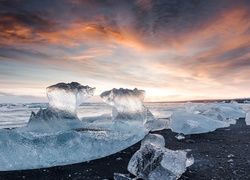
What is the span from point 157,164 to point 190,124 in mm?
3474

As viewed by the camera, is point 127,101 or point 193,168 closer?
point 193,168

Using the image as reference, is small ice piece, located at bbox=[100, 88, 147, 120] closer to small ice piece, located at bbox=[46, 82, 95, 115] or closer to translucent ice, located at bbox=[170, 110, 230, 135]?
small ice piece, located at bbox=[46, 82, 95, 115]

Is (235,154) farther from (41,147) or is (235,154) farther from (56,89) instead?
(56,89)

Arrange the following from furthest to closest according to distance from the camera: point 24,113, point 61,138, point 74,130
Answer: point 24,113 → point 74,130 → point 61,138

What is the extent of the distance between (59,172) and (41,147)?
1.75ft

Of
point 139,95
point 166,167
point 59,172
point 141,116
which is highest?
point 139,95

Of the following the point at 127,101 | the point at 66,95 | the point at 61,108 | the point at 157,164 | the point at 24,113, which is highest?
the point at 66,95

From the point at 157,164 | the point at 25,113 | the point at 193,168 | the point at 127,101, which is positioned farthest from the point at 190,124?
the point at 25,113

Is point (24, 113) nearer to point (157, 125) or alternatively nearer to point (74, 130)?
point (157, 125)

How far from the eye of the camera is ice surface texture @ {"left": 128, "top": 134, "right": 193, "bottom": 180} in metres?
2.41

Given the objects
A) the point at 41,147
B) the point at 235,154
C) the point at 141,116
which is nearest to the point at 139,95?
the point at 141,116

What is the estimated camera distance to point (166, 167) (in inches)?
95.3

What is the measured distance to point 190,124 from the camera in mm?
5680

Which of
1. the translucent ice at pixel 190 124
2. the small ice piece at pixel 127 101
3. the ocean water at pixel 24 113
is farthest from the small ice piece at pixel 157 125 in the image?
the ocean water at pixel 24 113
